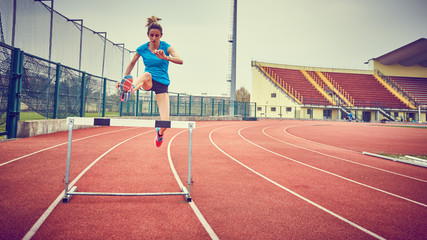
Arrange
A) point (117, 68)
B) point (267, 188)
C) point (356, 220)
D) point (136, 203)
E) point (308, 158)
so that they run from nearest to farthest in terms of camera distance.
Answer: point (356, 220) → point (136, 203) → point (267, 188) → point (308, 158) → point (117, 68)

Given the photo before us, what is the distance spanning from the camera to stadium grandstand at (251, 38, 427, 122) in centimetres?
3541

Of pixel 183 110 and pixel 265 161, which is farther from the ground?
pixel 183 110

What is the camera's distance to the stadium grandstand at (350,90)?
116ft

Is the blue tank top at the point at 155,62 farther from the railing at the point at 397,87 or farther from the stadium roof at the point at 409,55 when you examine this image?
the railing at the point at 397,87

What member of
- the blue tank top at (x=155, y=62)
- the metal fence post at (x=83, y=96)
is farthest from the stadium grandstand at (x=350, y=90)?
the blue tank top at (x=155, y=62)

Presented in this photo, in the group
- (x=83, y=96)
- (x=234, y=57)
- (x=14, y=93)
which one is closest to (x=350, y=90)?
(x=234, y=57)

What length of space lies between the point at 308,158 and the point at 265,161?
1.50 metres

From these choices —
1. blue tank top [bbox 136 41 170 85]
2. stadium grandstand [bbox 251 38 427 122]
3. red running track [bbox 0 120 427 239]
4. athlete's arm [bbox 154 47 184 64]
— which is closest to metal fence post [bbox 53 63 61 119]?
red running track [bbox 0 120 427 239]

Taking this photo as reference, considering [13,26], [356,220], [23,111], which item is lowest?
[356,220]

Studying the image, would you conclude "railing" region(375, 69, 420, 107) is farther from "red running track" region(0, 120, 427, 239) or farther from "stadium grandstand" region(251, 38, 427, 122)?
"red running track" region(0, 120, 427, 239)

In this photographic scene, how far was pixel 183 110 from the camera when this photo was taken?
19.6 metres

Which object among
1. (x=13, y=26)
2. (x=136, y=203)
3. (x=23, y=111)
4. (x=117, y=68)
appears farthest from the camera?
(x=117, y=68)

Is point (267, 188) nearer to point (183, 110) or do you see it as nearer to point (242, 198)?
point (242, 198)

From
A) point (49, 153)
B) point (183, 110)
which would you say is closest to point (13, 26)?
point (49, 153)
